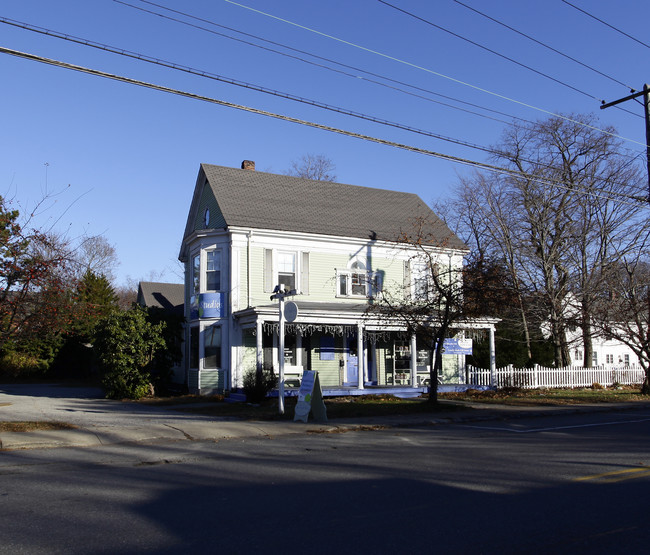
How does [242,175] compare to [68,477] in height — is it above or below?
above

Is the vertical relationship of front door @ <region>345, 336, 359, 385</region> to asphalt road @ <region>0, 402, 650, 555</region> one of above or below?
above

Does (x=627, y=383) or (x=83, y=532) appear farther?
(x=627, y=383)

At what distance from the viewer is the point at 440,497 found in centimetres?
718

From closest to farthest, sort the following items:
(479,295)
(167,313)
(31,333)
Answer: (31,333) < (479,295) < (167,313)

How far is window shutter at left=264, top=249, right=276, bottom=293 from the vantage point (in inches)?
961

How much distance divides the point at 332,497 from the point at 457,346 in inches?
779

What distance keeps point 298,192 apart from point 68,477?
20407 millimetres

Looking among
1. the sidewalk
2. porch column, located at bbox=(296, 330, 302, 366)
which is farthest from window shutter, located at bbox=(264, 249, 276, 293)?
the sidewalk

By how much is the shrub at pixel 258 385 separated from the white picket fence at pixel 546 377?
9.20m

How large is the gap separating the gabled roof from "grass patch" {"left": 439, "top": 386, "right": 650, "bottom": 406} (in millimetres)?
23348

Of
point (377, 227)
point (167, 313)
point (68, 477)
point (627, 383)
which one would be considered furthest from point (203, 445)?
point (627, 383)

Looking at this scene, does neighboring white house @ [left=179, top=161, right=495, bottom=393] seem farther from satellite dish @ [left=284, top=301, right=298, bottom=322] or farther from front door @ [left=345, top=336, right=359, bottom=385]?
satellite dish @ [left=284, top=301, right=298, bottom=322]

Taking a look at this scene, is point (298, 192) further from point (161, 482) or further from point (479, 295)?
point (161, 482)

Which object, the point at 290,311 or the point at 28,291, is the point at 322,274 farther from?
the point at 28,291
